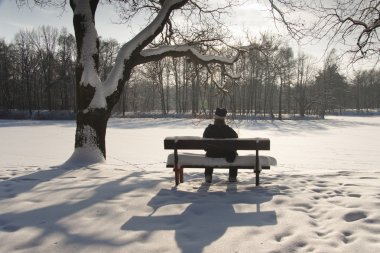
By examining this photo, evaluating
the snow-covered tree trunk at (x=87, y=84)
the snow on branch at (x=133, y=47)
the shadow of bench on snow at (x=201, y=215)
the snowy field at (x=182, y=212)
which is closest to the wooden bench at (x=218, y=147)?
the snowy field at (x=182, y=212)

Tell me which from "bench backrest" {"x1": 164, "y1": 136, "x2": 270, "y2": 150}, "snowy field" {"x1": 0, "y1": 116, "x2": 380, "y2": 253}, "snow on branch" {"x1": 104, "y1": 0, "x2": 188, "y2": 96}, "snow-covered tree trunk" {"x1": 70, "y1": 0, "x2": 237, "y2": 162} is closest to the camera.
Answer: "snowy field" {"x1": 0, "y1": 116, "x2": 380, "y2": 253}

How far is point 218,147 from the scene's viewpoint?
6.81m

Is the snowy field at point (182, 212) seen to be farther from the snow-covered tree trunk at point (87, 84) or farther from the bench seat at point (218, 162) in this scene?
the snow-covered tree trunk at point (87, 84)

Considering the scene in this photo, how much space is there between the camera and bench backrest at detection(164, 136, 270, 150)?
6.75 meters

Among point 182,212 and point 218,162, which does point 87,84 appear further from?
point 182,212

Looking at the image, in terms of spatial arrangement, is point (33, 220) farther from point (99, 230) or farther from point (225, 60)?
point (225, 60)

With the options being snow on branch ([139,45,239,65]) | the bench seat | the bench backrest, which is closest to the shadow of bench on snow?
the bench seat

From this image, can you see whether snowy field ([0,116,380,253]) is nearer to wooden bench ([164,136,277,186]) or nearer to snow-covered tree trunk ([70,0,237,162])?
wooden bench ([164,136,277,186])

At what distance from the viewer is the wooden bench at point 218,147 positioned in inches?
267

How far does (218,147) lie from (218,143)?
0.25ft

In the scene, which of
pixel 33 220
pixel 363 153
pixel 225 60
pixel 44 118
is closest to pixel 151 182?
pixel 33 220

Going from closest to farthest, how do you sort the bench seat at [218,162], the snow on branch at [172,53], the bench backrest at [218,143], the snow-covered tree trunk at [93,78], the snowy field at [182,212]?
the snowy field at [182,212], the bench backrest at [218,143], the bench seat at [218,162], the snow-covered tree trunk at [93,78], the snow on branch at [172,53]

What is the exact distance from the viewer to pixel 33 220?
4.78 meters

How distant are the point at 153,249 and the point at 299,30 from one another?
879cm
